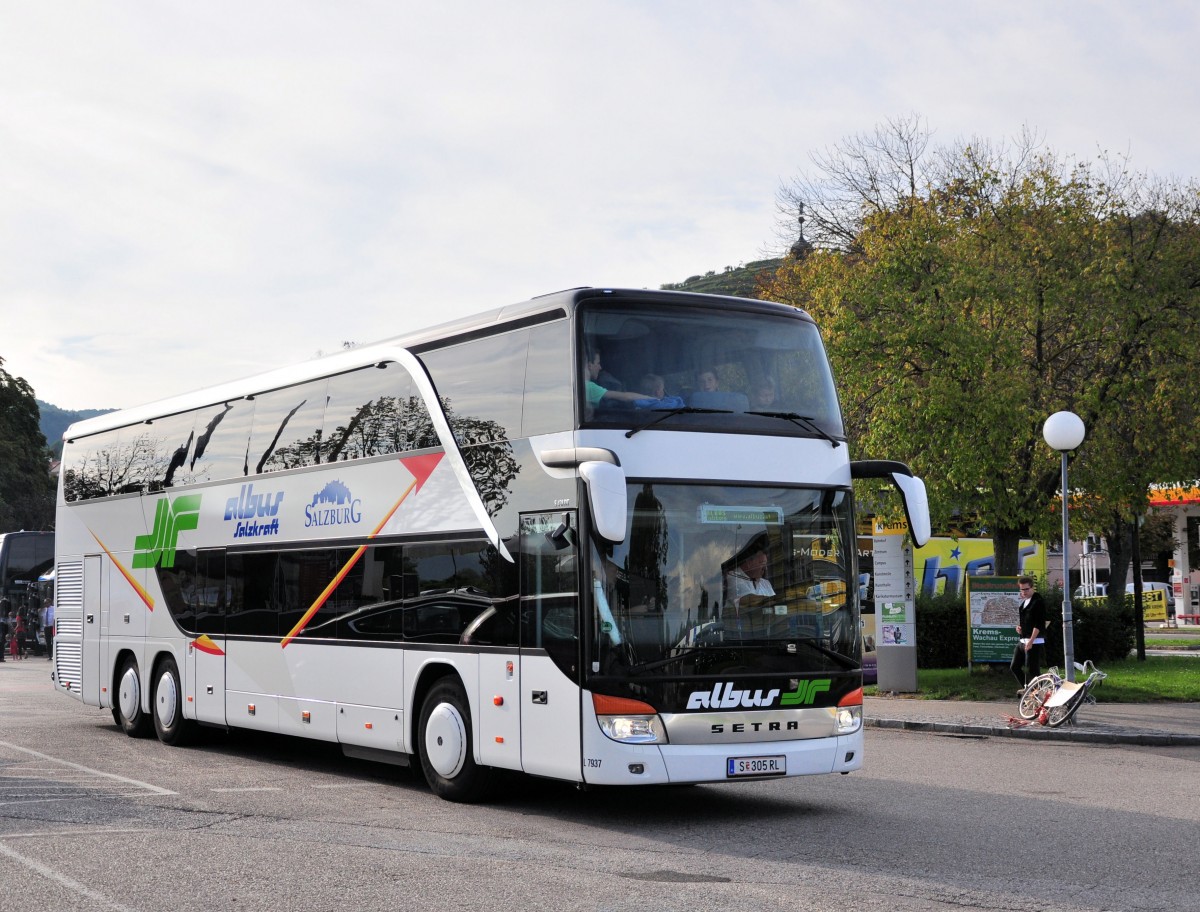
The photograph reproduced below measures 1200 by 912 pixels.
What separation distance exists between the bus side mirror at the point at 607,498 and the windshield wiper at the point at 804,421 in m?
1.86

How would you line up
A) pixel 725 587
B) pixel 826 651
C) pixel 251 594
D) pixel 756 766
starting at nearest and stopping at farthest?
pixel 756 766, pixel 725 587, pixel 826 651, pixel 251 594

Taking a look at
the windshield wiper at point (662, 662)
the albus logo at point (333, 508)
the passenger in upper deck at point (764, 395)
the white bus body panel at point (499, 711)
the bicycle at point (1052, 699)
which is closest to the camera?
the windshield wiper at point (662, 662)

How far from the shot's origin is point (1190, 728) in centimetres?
1767

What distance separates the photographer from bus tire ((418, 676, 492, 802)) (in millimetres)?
11609

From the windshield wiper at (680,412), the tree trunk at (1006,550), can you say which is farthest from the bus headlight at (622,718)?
the tree trunk at (1006,550)

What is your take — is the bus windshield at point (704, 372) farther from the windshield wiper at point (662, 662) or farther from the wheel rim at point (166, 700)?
the wheel rim at point (166, 700)

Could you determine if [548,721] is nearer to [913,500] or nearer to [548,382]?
[548,382]

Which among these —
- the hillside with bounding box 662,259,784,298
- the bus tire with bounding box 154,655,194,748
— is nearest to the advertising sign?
the bus tire with bounding box 154,655,194,748

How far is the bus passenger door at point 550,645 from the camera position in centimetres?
1042

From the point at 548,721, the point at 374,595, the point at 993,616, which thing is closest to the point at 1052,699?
the point at 993,616

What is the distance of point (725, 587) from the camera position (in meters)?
10.6

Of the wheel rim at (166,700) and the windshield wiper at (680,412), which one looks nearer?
the windshield wiper at (680,412)

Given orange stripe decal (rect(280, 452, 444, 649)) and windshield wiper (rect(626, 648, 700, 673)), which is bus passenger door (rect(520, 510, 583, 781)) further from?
orange stripe decal (rect(280, 452, 444, 649))

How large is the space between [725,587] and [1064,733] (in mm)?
8649
